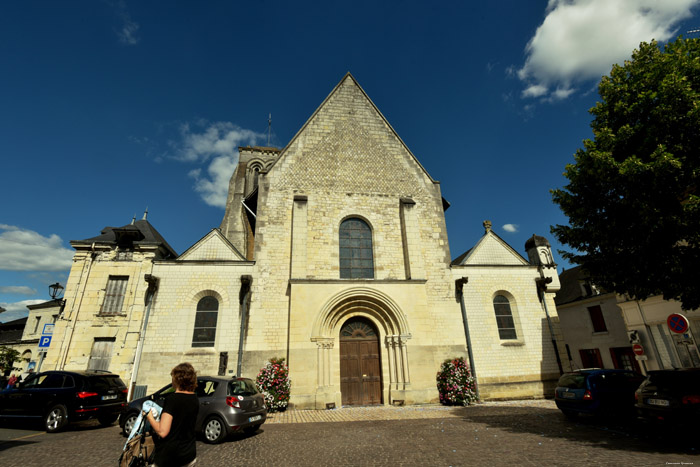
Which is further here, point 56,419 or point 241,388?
point 56,419

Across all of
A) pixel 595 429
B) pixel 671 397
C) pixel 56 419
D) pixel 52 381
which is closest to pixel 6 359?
pixel 52 381

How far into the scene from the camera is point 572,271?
27547 millimetres

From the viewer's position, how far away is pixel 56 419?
26.5ft

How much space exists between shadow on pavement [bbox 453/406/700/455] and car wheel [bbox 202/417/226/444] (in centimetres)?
634

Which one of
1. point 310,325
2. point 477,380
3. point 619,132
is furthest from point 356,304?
point 619,132

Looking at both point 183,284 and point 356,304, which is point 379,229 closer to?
point 356,304

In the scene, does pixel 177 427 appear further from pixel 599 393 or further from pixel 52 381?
pixel 599 393

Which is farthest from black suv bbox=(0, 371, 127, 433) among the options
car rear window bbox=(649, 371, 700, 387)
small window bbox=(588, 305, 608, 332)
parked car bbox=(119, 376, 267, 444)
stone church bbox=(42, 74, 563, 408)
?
small window bbox=(588, 305, 608, 332)

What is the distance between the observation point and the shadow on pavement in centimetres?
609

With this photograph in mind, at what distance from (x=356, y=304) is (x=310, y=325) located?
1.99 meters

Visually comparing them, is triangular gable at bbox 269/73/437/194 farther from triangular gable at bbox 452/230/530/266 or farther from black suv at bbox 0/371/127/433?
black suv at bbox 0/371/127/433

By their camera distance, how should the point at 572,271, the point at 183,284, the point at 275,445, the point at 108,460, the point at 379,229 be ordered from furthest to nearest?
the point at 572,271 → the point at 379,229 → the point at 183,284 → the point at 275,445 → the point at 108,460

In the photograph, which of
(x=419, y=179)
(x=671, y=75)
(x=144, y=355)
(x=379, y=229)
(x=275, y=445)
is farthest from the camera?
(x=419, y=179)

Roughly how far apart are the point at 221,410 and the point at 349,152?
11.5 m
